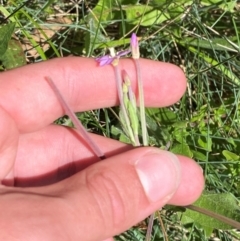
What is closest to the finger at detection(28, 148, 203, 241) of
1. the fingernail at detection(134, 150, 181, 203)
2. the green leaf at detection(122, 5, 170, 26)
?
the fingernail at detection(134, 150, 181, 203)

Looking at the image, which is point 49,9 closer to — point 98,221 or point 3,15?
point 3,15

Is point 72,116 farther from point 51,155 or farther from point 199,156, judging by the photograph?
point 199,156

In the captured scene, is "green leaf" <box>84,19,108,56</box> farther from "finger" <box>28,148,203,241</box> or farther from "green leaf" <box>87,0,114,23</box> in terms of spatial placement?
"finger" <box>28,148,203,241</box>

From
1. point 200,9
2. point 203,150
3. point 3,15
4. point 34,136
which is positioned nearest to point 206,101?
point 203,150

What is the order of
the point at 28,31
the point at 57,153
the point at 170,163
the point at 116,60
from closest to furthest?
the point at 170,163 → the point at 116,60 → the point at 57,153 → the point at 28,31

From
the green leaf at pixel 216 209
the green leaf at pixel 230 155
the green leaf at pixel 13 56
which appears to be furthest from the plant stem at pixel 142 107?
the green leaf at pixel 13 56

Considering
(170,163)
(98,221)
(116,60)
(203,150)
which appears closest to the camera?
(98,221)
